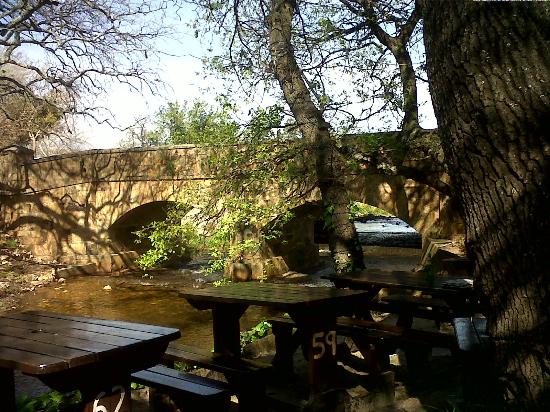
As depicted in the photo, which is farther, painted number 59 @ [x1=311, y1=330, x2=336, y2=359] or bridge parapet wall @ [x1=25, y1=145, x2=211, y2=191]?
bridge parapet wall @ [x1=25, y1=145, x2=211, y2=191]

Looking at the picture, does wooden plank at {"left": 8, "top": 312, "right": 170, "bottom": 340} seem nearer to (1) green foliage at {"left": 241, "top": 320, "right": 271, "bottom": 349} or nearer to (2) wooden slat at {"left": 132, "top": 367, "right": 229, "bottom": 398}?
(2) wooden slat at {"left": 132, "top": 367, "right": 229, "bottom": 398}

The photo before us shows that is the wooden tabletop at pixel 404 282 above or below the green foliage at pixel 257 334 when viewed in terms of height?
above

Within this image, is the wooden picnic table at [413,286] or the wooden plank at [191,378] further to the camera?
the wooden picnic table at [413,286]

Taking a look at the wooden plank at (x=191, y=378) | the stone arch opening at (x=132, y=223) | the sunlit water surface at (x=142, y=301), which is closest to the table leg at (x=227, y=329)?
the wooden plank at (x=191, y=378)

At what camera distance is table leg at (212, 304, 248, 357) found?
4.06 m

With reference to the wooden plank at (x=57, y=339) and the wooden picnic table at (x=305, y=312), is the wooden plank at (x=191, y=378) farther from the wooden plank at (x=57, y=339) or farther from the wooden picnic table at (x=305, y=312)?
the wooden plank at (x=57, y=339)

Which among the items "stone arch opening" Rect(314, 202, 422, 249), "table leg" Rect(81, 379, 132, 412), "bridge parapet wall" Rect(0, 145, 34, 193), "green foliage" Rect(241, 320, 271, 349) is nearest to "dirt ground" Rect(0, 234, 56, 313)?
"bridge parapet wall" Rect(0, 145, 34, 193)

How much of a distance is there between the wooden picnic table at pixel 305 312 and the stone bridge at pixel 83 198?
10.8 m

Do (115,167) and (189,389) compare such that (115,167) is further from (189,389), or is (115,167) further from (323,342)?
(189,389)

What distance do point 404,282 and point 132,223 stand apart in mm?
14269

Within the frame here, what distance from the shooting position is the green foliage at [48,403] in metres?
4.34

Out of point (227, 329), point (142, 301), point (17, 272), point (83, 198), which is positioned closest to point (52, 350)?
point (227, 329)

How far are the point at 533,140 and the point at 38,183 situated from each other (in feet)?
53.7

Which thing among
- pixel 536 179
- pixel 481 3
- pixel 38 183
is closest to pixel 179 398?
pixel 536 179
